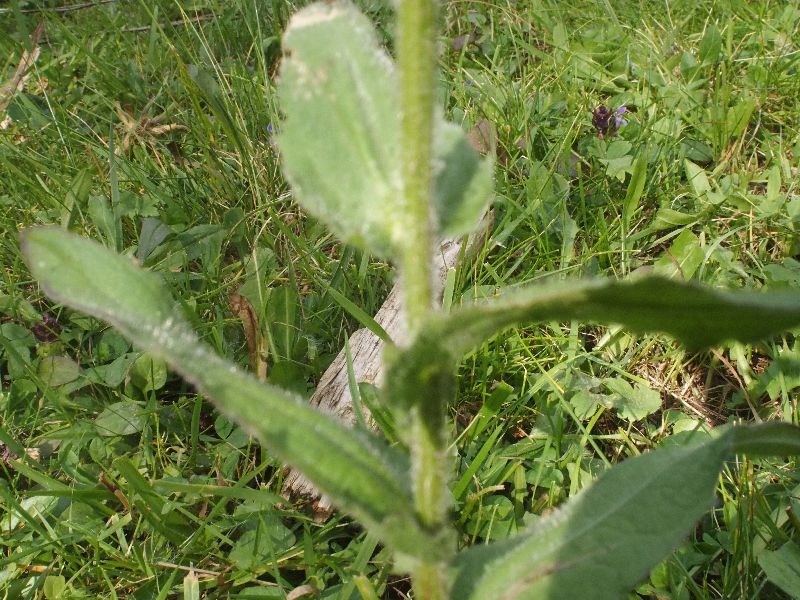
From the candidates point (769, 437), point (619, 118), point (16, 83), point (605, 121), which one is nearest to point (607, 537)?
point (769, 437)

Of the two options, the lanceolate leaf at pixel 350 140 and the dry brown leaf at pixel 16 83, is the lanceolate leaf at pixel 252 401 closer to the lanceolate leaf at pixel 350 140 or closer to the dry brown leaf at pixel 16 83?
the lanceolate leaf at pixel 350 140

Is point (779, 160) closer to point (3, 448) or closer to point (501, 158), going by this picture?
point (501, 158)

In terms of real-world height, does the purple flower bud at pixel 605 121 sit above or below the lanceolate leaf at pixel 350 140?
below

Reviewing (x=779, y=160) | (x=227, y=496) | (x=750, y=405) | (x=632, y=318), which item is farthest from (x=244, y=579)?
(x=779, y=160)

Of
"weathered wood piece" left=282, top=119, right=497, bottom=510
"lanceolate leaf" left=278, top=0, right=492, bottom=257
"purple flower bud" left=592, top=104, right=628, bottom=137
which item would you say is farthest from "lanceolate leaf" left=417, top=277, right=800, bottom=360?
"purple flower bud" left=592, top=104, right=628, bottom=137

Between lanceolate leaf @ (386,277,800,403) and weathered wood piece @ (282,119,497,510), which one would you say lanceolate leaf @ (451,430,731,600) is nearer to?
lanceolate leaf @ (386,277,800,403)

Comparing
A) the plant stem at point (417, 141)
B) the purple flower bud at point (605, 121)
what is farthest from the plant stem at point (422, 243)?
the purple flower bud at point (605, 121)
